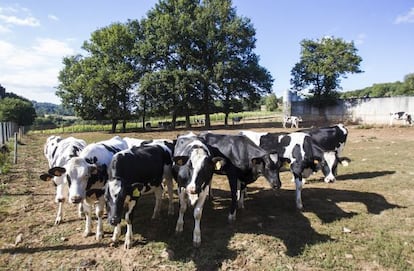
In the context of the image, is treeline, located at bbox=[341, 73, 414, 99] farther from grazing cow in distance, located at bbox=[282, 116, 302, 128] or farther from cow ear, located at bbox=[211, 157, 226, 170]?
cow ear, located at bbox=[211, 157, 226, 170]

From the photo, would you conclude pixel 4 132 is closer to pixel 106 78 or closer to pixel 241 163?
pixel 106 78

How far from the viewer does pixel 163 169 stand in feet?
21.8

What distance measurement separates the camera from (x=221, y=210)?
7.27 m

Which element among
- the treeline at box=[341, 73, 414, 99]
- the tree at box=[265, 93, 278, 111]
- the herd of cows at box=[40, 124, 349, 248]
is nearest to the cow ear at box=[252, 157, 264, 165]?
the herd of cows at box=[40, 124, 349, 248]

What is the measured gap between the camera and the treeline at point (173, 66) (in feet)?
119

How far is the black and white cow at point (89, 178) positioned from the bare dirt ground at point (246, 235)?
0.51 m

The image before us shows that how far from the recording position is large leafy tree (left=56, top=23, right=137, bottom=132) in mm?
36938

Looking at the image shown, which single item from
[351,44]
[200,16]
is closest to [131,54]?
[200,16]

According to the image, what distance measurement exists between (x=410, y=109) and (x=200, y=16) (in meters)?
24.5

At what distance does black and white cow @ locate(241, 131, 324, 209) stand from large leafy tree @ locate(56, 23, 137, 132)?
29.9m

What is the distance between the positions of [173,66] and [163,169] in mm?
32213

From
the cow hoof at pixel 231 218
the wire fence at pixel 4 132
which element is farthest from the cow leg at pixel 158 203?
the wire fence at pixel 4 132

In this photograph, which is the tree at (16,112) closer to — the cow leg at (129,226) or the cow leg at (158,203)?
the cow leg at (158,203)

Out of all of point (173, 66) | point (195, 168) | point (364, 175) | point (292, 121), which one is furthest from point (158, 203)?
point (173, 66)
